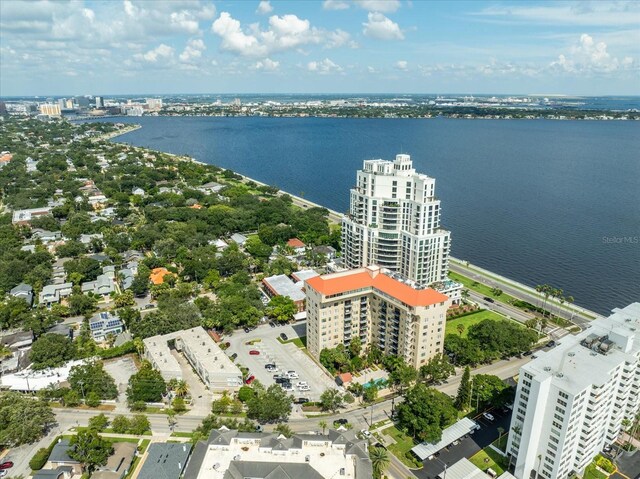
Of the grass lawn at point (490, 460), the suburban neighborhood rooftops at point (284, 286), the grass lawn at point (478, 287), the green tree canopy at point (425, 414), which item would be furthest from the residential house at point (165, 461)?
the grass lawn at point (478, 287)

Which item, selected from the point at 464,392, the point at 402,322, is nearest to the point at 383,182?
the point at 402,322

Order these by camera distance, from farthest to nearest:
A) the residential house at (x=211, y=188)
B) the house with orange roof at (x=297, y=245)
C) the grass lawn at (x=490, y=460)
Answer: the residential house at (x=211, y=188) → the house with orange roof at (x=297, y=245) → the grass lawn at (x=490, y=460)

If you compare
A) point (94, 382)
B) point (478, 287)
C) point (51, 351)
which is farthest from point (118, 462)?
point (478, 287)

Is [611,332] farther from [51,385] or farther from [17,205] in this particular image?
[17,205]

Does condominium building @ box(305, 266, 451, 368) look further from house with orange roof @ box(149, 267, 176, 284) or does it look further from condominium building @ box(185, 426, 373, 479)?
house with orange roof @ box(149, 267, 176, 284)

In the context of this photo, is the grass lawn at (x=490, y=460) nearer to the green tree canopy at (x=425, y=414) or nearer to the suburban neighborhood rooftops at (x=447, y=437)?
the suburban neighborhood rooftops at (x=447, y=437)
